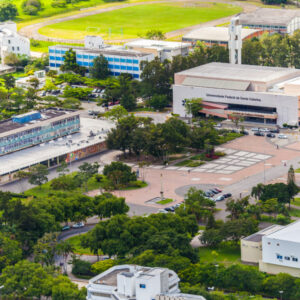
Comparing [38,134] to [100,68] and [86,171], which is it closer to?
[86,171]

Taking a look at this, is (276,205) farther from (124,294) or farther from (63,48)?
(63,48)

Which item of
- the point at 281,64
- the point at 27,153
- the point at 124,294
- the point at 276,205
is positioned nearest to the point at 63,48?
the point at 281,64

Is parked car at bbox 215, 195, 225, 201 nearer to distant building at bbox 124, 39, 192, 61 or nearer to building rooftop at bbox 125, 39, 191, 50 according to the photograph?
distant building at bbox 124, 39, 192, 61

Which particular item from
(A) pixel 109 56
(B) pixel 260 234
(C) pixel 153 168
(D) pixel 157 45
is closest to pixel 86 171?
(C) pixel 153 168

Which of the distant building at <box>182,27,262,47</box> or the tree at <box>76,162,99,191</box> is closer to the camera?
the tree at <box>76,162,99,191</box>

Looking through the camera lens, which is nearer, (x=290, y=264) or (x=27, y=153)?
(x=290, y=264)

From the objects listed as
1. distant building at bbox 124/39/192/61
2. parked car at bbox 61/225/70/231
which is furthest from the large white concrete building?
parked car at bbox 61/225/70/231
